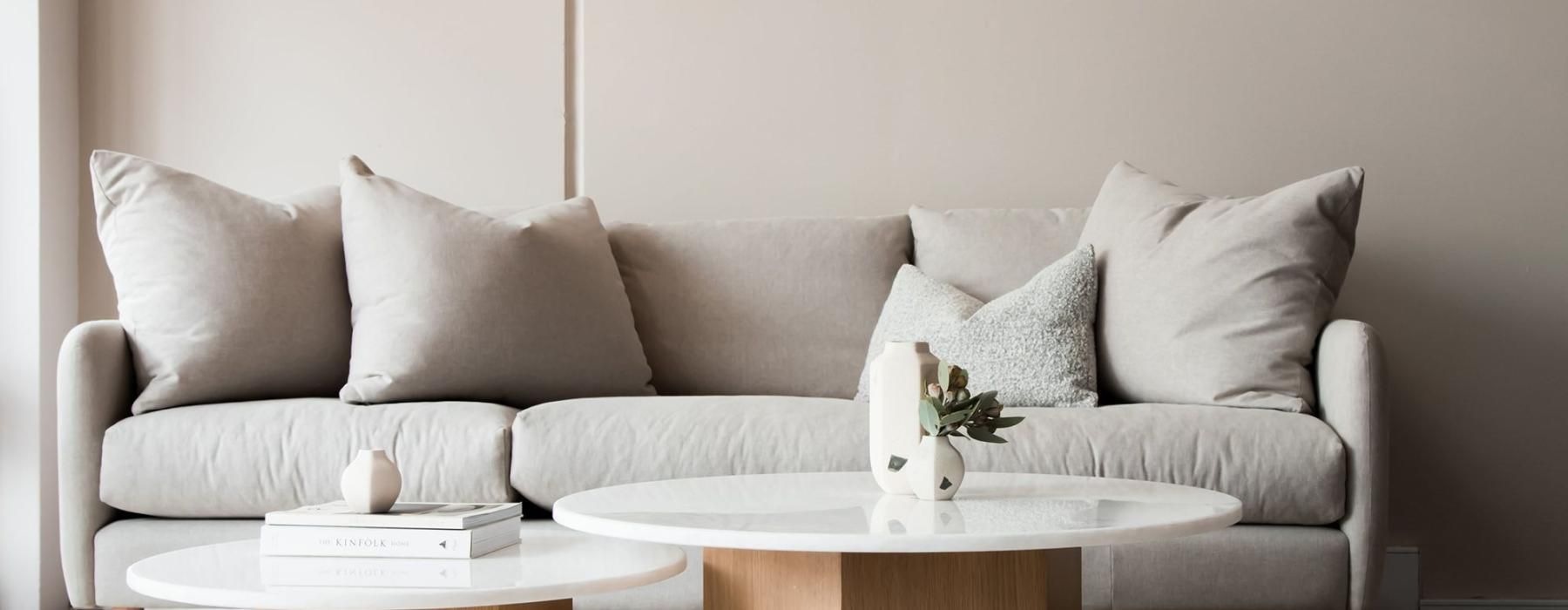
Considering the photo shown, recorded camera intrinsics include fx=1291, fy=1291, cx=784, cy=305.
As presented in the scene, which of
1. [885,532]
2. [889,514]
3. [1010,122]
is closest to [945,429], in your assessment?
[889,514]

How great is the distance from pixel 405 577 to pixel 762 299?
5.13 feet

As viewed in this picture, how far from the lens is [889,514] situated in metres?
1.33

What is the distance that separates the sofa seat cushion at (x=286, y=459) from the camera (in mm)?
2127

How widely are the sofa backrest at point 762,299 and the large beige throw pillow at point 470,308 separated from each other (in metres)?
0.19

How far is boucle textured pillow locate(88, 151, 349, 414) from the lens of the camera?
7.73ft

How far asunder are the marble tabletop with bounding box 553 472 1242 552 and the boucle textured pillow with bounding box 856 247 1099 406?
68 centimetres

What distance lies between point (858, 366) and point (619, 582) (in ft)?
5.00

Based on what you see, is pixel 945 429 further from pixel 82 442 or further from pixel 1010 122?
pixel 1010 122

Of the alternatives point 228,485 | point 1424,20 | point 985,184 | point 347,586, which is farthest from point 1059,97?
point 347,586

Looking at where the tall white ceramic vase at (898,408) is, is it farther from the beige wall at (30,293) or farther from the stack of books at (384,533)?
the beige wall at (30,293)

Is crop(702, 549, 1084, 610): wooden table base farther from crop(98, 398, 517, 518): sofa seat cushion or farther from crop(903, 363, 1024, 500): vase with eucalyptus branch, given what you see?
crop(98, 398, 517, 518): sofa seat cushion

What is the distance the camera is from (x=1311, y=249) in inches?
92.4

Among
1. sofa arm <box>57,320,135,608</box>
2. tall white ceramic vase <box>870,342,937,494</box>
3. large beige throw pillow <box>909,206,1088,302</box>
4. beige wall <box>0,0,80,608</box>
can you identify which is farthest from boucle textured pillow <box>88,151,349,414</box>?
tall white ceramic vase <box>870,342,937,494</box>

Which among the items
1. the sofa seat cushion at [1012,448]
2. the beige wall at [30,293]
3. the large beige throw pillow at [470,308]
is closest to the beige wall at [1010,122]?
the beige wall at [30,293]
